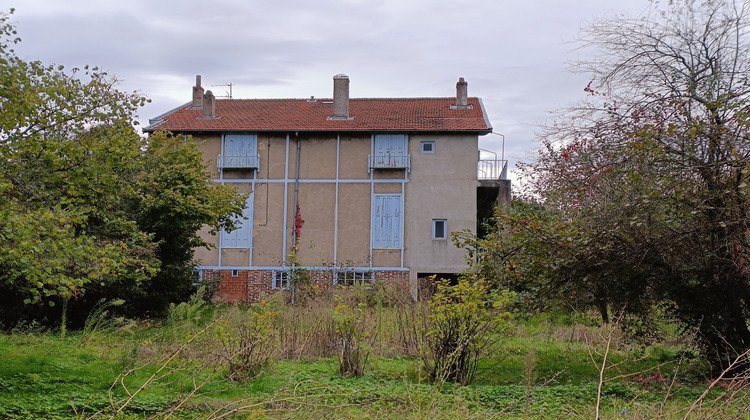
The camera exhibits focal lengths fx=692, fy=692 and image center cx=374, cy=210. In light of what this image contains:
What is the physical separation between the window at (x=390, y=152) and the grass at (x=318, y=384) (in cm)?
1655

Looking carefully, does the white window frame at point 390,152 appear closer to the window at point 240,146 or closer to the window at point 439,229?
the window at point 439,229

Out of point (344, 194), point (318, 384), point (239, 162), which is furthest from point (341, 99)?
point (318, 384)

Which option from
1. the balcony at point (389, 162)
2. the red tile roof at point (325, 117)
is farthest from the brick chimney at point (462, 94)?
the balcony at point (389, 162)

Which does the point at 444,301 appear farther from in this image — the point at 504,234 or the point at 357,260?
the point at 357,260

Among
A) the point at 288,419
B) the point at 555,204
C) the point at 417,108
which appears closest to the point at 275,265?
the point at 417,108

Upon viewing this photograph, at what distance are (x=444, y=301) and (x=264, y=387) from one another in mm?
2727

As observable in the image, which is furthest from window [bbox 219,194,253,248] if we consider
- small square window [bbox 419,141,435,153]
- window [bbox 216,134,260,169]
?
small square window [bbox 419,141,435,153]

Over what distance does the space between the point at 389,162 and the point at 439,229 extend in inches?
138

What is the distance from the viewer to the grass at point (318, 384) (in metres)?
6.98

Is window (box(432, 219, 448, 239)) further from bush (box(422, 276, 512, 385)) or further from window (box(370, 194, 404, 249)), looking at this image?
bush (box(422, 276, 512, 385))

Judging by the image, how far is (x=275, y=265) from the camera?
29000 mm

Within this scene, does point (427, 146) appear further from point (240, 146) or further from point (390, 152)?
point (240, 146)

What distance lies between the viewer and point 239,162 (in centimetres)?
2947

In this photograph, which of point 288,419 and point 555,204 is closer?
point 288,419
